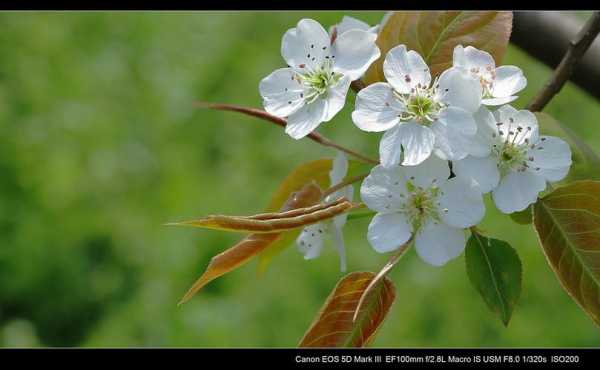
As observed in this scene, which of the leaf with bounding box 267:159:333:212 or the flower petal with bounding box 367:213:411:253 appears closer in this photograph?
the flower petal with bounding box 367:213:411:253

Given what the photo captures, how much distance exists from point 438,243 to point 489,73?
173mm

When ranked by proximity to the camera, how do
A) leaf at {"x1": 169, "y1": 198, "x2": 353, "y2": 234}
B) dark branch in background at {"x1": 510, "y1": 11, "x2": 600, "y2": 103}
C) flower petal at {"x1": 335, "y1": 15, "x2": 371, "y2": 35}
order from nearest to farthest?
leaf at {"x1": 169, "y1": 198, "x2": 353, "y2": 234}
flower petal at {"x1": 335, "y1": 15, "x2": 371, "y2": 35}
dark branch in background at {"x1": 510, "y1": 11, "x2": 600, "y2": 103}

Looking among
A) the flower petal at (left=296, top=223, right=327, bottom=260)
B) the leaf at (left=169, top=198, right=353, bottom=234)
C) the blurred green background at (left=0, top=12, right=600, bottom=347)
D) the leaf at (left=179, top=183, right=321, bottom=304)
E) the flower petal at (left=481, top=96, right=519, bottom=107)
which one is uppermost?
the flower petal at (left=481, top=96, right=519, bottom=107)

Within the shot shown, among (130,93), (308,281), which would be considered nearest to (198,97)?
(130,93)

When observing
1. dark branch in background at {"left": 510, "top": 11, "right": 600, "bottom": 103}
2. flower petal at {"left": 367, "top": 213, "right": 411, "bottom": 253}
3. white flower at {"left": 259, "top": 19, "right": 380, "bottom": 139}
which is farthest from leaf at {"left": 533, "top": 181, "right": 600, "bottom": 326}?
dark branch in background at {"left": 510, "top": 11, "right": 600, "bottom": 103}

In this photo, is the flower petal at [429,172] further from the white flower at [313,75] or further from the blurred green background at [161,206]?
the blurred green background at [161,206]

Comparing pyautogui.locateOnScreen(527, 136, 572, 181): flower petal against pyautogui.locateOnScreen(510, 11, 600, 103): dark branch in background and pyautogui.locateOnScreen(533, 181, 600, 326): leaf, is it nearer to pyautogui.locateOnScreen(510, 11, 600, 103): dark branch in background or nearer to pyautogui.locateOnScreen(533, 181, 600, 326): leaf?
pyautogui.locateOnScreen(533, 181, 600, 326): leaf

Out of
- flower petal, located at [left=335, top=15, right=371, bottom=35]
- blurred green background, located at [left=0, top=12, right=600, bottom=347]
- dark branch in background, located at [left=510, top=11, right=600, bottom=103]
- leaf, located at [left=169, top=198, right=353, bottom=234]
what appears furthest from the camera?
blurred green background, located at [left=0, top=12, right=600, bottom=347]

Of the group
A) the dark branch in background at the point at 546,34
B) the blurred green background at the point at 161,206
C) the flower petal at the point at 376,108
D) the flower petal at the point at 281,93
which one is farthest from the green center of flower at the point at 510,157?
the blurred green background at the point at 161,206

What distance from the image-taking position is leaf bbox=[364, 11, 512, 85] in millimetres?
870

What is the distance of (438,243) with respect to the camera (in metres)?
0.80

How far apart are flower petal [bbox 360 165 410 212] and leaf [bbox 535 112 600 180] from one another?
0.55 feet

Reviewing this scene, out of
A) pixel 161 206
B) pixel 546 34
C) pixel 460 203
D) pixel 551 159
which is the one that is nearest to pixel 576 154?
pixel 551 159

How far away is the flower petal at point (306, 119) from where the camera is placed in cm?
83
